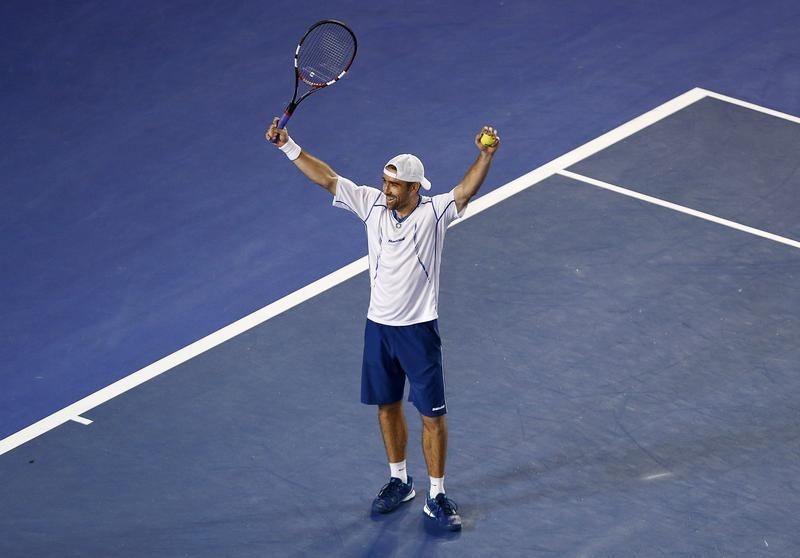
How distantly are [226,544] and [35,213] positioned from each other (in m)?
5.25

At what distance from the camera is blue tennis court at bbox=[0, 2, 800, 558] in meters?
10.6

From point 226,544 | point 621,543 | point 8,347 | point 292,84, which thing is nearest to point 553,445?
point 621,543

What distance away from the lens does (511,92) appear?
16.2 meters

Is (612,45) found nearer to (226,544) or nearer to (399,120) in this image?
(399,120)

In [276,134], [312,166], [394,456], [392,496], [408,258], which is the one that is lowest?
[392,496]

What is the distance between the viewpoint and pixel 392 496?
34.7 feet

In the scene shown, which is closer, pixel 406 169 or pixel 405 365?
pixel 406 169

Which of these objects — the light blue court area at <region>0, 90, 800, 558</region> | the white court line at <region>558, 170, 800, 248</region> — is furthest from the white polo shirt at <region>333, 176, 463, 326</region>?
the white court line at <region>558, 170, 800, 248</region>

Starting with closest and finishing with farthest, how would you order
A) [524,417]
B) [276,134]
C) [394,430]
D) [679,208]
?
[276,134] < [394,430] < [524,417] < [679,208]

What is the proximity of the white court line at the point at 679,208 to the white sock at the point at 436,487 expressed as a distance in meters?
4.69

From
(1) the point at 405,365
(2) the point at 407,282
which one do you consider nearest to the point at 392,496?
(1) the point at 405,365

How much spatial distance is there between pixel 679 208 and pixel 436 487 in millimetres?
4791

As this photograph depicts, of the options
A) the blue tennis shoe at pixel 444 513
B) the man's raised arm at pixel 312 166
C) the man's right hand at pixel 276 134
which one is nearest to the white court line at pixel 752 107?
the man's raised arm at pixel 312 166

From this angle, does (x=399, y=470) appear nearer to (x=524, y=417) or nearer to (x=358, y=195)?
(x=524, y=417)
